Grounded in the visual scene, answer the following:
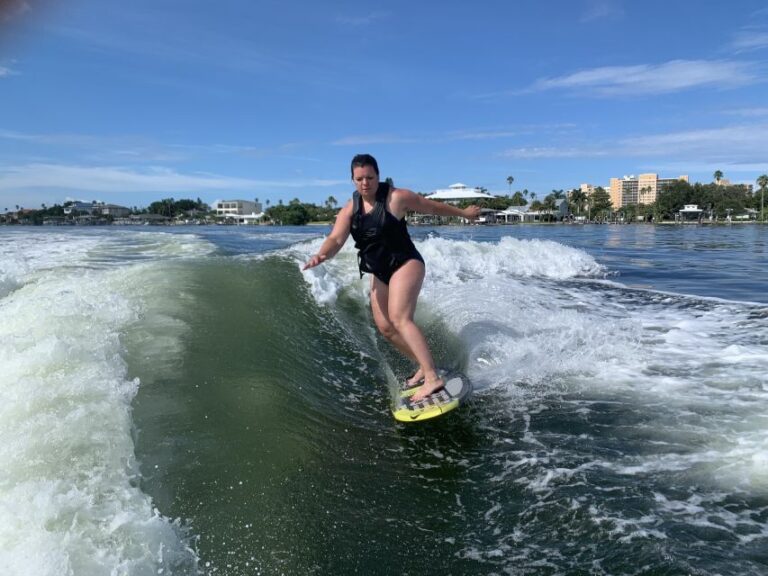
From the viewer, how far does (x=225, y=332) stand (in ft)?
20.0

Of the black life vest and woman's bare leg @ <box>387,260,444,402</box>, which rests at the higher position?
the black life vest

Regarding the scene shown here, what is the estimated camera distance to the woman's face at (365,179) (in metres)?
4.52

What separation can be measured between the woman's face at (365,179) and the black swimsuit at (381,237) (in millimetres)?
73

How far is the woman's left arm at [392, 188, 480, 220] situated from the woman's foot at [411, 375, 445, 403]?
145cm

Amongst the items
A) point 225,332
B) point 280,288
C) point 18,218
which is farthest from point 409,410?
point 18,218

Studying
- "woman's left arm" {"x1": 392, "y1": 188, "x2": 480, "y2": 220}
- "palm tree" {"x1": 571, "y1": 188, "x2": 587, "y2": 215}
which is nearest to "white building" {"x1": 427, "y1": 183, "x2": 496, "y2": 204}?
"woman's left arm" {"x1": 392, "y1": 188, "x2": 480, "y2": 220}

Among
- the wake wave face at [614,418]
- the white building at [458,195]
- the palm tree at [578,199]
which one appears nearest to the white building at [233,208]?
the palm tree at [578,199]

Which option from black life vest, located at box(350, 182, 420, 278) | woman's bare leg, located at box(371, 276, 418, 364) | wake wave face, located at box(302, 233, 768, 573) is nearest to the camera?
wake wave face, located at box(302, 233, 768, 573)

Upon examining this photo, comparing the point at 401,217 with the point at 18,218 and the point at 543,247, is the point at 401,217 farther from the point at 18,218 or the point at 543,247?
the point at 18,218

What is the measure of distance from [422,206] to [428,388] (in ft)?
5.15

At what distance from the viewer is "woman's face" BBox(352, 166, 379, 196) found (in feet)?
14.8

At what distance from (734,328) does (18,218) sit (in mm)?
124086

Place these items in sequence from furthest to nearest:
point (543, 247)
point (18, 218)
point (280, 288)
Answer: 1. point (18, 218)
2. point (543, 247)
3. point (280, 288)

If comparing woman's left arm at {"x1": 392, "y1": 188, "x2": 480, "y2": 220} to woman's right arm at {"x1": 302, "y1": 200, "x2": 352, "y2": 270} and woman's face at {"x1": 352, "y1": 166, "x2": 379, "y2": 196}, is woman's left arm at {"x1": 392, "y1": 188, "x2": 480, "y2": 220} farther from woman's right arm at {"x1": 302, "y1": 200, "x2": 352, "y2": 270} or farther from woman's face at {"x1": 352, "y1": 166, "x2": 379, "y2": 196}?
woman's right arm at {"x1": 302, "y1": 200, "x2": 352, "y2": 270}
